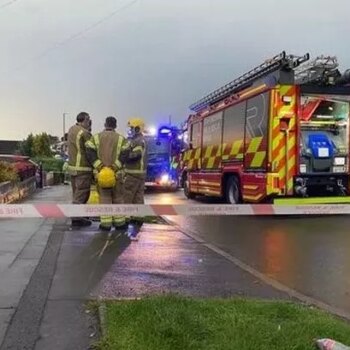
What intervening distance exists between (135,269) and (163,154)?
59.8 feet

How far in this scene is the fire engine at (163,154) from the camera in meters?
25.0

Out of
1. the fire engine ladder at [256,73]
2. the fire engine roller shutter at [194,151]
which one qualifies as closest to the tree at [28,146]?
the fire engine roller shutter at [194,151]

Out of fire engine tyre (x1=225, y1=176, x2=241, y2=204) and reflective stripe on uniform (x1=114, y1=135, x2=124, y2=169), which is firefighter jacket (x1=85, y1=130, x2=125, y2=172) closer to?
reflective stripe on uniform (x1=114, y1=135, x2=124, y2=169)

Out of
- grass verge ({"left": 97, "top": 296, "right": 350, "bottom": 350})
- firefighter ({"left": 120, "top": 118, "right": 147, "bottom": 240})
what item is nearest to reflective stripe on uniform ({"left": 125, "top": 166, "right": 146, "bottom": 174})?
firefighter ({"left": 120, "top": 118, "right": 147, "bottom": 240})

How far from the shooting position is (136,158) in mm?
10766

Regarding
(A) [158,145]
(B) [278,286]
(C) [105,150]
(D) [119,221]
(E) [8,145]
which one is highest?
(E) [8,145]

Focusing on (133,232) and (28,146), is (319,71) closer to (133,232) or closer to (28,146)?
(133,232)

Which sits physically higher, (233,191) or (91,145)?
(91,145)

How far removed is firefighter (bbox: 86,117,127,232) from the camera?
9.59 m

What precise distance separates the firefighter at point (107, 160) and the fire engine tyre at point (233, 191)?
578 centimetres

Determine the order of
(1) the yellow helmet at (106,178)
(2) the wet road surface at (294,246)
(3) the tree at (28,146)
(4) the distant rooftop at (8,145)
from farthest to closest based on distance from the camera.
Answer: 1. (4) the distant rooftop at (8,145)
2. (3) the tree at (28,146)
3. (1) the yellow helmet at (106,178)
4. (2) the wet road surface at (294,246)

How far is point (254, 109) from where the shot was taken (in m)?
14.2

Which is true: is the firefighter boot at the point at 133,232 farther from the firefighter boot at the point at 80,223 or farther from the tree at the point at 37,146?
the tree at the point at 37,146

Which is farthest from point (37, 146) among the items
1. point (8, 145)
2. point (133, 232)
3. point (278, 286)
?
point (278, 286)
